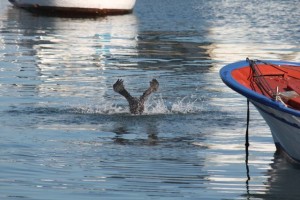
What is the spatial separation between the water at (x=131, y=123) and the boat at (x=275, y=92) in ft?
Answer: 1.07

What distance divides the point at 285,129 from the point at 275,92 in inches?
34.7

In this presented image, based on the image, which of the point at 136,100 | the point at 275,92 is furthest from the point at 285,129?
the point at 136,100

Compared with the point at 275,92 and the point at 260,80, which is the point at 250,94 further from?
the point at 260,80

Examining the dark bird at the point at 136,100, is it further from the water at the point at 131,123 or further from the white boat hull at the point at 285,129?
the white boat hull at the point at 285,129

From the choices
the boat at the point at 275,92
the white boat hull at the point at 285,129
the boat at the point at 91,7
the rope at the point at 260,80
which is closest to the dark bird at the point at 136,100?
the boat at the point at 275,92

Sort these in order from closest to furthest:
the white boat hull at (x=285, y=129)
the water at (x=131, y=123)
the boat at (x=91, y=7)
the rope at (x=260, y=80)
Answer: the water at (x=131, y=123) → the white boat hull at (x=285, y=129) → the rope at (x=260, y=80) → the boat at (x=91, y=7)

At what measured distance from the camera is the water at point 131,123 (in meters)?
12.0

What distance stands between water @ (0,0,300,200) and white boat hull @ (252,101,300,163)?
204 mm

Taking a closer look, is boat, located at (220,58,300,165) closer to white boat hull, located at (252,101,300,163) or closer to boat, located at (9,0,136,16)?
white boat hull, located at (252,101,300,163)

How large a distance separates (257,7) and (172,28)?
39.7 ft

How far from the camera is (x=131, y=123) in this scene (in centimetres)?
1595

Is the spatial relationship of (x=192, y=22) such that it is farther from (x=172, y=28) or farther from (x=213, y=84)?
(x=213, y=84)

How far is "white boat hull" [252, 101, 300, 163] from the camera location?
41.1 feet

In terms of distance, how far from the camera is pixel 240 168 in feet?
42.3
